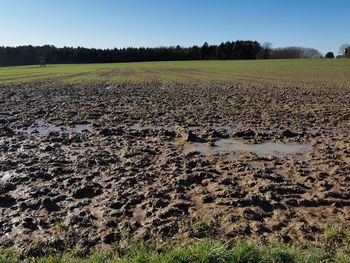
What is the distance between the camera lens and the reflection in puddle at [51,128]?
13969 mm

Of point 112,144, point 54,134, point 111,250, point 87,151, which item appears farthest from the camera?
point 54,134

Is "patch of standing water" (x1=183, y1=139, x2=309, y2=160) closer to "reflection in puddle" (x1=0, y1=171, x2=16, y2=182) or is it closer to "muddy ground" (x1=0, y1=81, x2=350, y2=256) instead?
"muddy ground" (x1=0, y1=81, x2=350, y2=256)

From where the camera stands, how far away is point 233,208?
7.04m

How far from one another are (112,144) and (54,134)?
245cm

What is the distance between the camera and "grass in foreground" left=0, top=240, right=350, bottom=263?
5.00 m

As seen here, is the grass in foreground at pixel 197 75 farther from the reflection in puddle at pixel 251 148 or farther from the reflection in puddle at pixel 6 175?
the reflection in puddle at pixel 6 175

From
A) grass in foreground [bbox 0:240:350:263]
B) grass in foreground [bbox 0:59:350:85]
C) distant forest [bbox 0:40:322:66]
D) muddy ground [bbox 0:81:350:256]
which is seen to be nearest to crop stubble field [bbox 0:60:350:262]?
muddy ground [bbox 0:81:350:256]

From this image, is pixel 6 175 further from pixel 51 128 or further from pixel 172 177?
pixel 51 128

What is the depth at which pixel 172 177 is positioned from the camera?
876 centimetres

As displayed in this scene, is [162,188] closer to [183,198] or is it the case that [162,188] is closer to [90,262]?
[183,198]

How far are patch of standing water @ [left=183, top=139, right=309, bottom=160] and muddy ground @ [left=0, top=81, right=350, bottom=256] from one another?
3cm

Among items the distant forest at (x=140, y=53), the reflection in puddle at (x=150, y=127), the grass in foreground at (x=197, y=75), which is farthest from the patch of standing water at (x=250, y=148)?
the distant forest at (x=140, y=53)

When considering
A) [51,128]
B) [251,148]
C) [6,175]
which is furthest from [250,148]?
[51,128]

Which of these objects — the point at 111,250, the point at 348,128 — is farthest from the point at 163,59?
the point at 111,250
